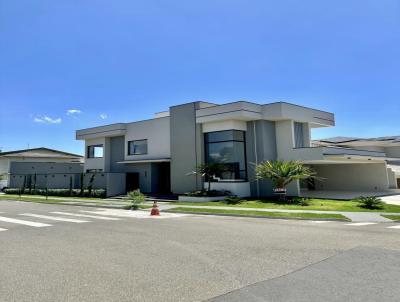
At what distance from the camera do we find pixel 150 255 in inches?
301

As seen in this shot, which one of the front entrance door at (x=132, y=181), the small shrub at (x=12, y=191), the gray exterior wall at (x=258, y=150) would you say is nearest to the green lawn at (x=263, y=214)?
the gray exterior wall at (x=258, y=150)

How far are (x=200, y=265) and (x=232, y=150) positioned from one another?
63.7 feet

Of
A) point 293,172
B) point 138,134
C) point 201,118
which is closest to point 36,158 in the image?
point 138,134

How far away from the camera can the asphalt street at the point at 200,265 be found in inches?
200

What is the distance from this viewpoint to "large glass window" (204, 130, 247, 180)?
25781 mm

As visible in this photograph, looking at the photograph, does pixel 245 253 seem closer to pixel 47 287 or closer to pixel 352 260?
pixel 352 260

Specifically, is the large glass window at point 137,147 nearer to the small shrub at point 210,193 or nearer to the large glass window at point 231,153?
the large glass window at point 231,153

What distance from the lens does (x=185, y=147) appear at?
28344mm

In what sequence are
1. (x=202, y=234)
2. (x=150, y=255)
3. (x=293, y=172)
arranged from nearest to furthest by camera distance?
(x=150, y=255)
(x=202, y=234)
(x=293, y=172)

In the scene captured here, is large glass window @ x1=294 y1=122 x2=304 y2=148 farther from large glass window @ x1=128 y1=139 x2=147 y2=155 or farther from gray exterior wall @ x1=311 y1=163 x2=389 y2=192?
large glass window @ x1=128 y1=139 x2=147 y2=155

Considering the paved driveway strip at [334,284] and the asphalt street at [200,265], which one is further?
the asphalt street at [200,265]

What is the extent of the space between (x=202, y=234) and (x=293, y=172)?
12588mm

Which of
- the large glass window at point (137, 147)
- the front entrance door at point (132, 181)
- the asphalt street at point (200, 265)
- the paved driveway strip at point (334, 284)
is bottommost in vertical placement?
the paved driveway strip at point (334, 284)

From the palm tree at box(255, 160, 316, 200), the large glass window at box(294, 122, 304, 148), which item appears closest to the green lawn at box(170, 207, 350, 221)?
the palm tree at box(255, 160, 316, 200)
